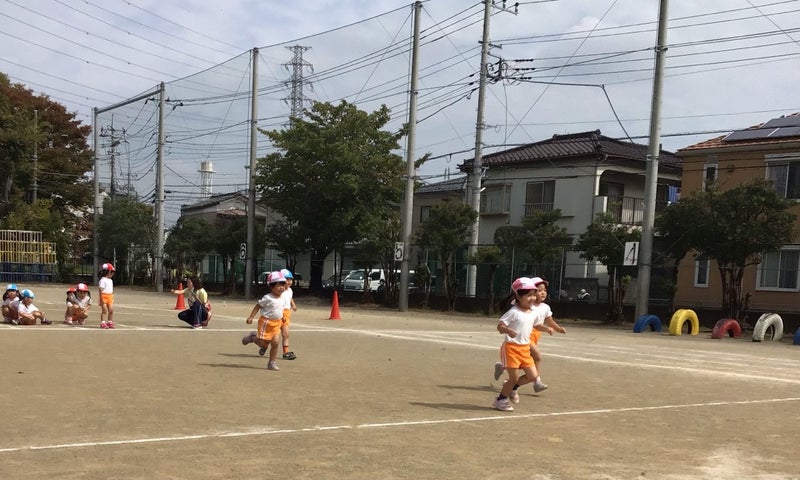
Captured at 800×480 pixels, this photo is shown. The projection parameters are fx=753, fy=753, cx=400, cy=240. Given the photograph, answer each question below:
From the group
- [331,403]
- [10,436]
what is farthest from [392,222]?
[10,436]

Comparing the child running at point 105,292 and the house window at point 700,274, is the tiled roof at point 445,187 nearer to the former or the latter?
the house window at point 700,274

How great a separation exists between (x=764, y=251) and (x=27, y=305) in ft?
65.3

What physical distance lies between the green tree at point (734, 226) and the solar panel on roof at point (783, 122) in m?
8.16

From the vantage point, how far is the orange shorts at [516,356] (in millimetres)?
8250

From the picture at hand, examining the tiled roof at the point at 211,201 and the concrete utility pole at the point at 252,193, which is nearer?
the concrete utility pole at the point at 252,193

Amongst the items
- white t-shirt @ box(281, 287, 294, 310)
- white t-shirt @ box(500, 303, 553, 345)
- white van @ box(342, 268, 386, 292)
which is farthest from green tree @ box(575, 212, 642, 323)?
white t-shirt @ box(500, 303, 553, 345)

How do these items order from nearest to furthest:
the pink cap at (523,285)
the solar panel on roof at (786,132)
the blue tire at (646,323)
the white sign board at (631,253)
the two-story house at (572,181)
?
the pink cap at (523,285)
the blue tire at (646,323)
the white sign board at (631,253)
the solar panel on roof at (786,132)
the two-story house at (572,181)

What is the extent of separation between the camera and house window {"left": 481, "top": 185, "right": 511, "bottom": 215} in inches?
1594

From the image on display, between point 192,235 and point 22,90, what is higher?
point 22,90

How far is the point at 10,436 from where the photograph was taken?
609 centimetres

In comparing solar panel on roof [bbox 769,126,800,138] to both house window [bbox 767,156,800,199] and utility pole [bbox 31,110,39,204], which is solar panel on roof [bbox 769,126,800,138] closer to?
house window [bbox 767,156,800,199]

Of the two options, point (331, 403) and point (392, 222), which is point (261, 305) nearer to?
point (331, 403)

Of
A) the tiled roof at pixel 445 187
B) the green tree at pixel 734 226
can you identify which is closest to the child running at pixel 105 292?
the green tree at pixel 734 226

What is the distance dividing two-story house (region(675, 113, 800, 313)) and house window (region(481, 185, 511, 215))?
35.5 feet
